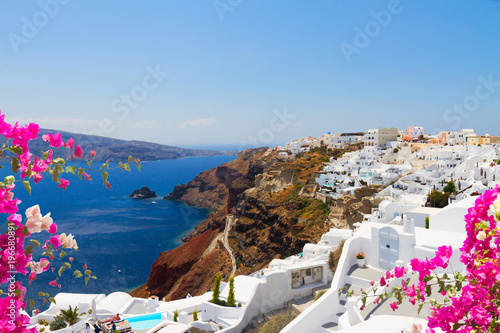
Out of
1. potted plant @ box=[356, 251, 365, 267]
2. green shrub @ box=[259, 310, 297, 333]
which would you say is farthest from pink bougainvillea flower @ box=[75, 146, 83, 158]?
potted plant @ box=[356, 251, 365, 267]

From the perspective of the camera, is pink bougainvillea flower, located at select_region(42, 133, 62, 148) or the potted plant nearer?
pink bougainvillea flower, located at select_region(42, 133, 62, 148)

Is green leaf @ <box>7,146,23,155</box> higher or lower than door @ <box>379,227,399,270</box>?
higher

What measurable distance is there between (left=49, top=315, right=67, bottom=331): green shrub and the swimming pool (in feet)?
6.25

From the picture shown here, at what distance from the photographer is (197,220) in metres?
59.5

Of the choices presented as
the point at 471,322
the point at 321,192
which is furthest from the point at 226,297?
the point at 321,192

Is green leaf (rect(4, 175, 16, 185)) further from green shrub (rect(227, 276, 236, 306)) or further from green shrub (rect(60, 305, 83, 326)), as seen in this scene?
green shrub (rect(227, 276, 236, 306))

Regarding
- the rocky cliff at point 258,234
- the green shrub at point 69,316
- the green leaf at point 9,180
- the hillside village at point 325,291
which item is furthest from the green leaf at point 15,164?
the rocky cliff at point 258,234

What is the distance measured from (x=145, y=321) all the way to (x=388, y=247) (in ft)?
23.8

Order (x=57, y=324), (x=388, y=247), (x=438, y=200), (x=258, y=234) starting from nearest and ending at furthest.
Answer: (x=57, y=324) → (x=388, y=247) → (x=438, y=200) → (x=258, y=234)

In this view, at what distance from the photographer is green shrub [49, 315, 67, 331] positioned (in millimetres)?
8352

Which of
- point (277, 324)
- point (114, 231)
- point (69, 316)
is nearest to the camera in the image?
point (69, 316)

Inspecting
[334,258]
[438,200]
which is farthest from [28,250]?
[438,200]

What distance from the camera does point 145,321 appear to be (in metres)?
10.3

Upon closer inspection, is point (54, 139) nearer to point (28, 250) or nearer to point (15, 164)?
point (15, 164)
